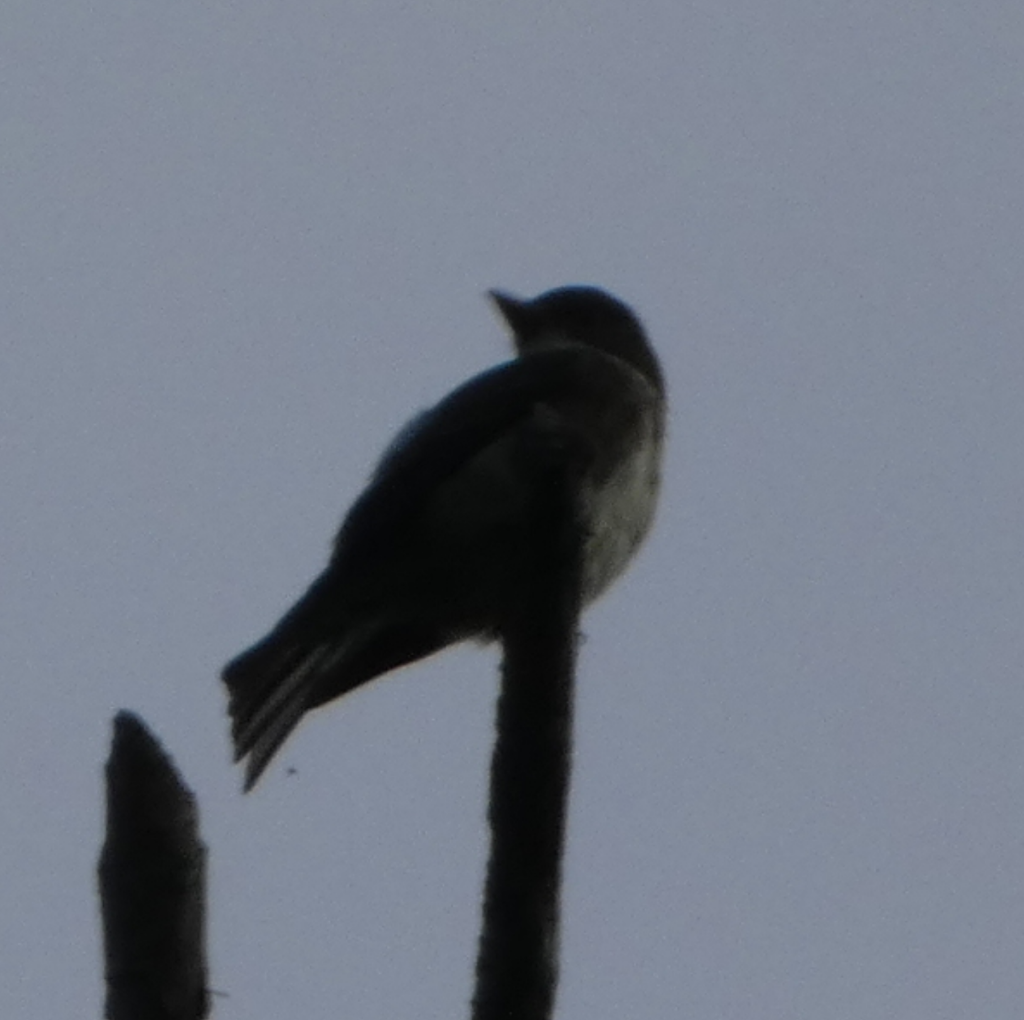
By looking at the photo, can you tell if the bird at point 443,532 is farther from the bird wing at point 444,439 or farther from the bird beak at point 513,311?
the bird beak at point 513,311

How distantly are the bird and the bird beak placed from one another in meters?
1.11

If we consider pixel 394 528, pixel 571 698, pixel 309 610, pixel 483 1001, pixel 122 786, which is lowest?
pixel 483 1001

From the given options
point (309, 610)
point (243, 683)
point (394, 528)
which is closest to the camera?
point (243, 683)

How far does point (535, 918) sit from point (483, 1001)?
0.44 feet

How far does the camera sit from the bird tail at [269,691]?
14.4 ft

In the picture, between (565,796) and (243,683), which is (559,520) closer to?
(565,796)

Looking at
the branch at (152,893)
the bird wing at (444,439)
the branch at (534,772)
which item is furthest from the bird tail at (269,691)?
the branch at (152,893)

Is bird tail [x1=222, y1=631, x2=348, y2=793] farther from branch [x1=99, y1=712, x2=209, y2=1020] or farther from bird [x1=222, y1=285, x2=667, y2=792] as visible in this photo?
branch [x1=99, y1=712, x2=209, y2=1020]

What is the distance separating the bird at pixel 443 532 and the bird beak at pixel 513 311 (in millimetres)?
1106

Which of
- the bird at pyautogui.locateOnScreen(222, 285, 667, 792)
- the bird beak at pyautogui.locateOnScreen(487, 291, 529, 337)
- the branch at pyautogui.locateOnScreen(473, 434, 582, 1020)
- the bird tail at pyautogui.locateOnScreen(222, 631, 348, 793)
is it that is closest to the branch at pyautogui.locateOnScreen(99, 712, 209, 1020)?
the branch at pyautogui.locateOnScreen(473, 434, 582, 1020)

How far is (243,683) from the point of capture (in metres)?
4.61

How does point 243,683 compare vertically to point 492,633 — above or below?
below

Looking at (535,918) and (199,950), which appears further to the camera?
(535,918)

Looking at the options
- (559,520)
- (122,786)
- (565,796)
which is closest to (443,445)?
(559,520)
